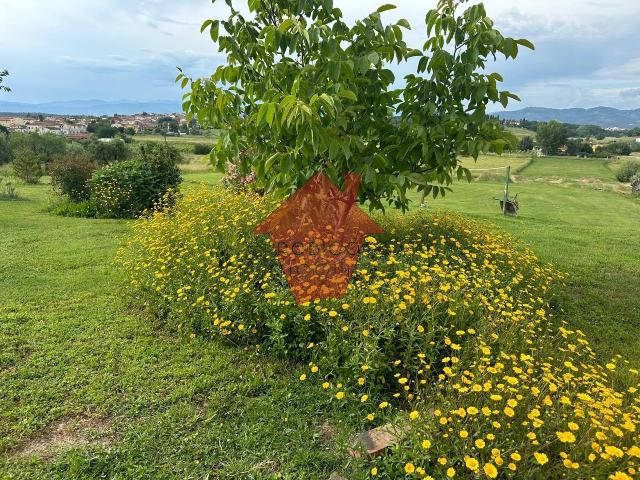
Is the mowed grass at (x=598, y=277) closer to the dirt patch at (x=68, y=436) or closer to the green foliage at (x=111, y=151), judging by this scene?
the dirt patch at (x=68, y=436)

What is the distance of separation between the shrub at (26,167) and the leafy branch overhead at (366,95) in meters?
21.9

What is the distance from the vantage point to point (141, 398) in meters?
3.36

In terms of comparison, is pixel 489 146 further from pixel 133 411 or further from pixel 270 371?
Result: pixel 133 411

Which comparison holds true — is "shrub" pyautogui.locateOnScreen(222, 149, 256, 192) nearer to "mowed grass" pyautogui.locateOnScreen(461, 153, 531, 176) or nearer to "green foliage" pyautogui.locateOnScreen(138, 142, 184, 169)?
"green foliage" pyautogui.locateOnScreen(138, 142, 184, 169)

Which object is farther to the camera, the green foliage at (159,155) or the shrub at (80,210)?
the green foliage at (159,155)

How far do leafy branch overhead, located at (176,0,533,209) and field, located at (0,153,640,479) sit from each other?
6.44 ft

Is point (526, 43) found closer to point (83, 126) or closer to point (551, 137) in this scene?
point (551, 137)

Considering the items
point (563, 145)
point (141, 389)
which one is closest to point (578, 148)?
point (563, 145)

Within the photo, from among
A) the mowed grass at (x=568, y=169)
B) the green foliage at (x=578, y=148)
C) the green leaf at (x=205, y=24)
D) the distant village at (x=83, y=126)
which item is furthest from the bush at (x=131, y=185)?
the green foliage at (x=578, y=148)

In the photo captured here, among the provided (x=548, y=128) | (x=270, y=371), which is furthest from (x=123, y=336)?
(x=548, y=128)

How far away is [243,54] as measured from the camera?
4.45 meters

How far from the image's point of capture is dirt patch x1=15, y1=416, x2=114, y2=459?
2.86 meters

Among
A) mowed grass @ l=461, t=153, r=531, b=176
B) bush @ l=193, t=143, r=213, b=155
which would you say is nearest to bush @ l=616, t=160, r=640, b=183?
mowed grass @ l=461, t=153, r=531, b=176

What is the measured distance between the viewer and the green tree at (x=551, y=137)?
175 ft
